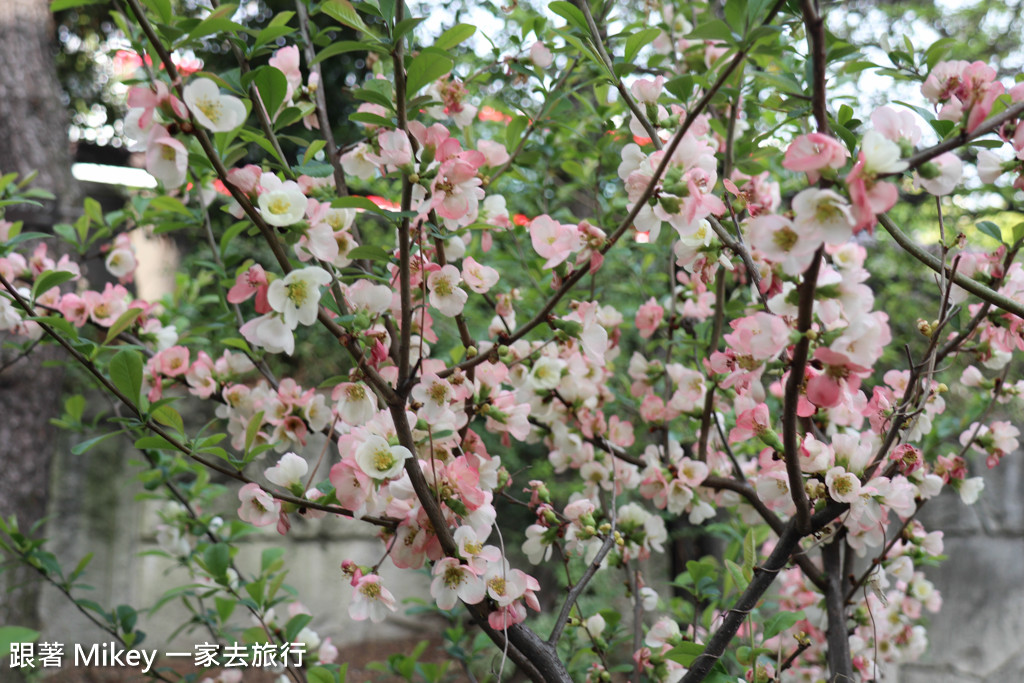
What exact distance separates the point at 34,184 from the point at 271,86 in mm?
1973

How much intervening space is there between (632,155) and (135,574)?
3237 millimetres

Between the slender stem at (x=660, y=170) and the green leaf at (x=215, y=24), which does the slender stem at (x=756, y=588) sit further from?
the green leaf at (x=215, y=24)

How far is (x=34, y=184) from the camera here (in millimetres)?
2260

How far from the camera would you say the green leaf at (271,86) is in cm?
73

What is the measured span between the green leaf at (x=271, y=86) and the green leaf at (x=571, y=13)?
29 centimetres

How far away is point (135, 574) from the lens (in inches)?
→ 126

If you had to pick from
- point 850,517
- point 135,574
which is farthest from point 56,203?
point 850,517

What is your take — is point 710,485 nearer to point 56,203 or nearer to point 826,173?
point 826,173

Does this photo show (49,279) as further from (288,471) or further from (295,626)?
(295,626)

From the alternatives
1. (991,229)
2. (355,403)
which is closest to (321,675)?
(355,403)

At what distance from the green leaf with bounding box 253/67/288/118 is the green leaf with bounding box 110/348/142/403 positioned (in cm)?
30

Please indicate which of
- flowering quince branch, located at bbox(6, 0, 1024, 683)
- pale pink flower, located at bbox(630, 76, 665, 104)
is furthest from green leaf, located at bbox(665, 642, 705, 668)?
pale pink flower, located at bbox(630, 76, 665, 104)

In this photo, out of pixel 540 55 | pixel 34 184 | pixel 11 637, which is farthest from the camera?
pixel 34 184

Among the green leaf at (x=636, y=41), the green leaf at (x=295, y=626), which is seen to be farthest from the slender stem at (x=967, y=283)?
the green leaf at (x=295, y=626)
